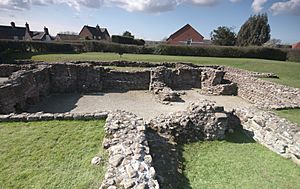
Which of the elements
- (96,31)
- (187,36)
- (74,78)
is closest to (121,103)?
(74,78)

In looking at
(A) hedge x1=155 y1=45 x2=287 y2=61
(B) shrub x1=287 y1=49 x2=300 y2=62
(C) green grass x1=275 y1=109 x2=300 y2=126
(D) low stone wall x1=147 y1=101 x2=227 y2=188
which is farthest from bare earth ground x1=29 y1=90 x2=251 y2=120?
(B) shrub x1=287 y1=49 x2=300 y2=62

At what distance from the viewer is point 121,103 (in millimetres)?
12656

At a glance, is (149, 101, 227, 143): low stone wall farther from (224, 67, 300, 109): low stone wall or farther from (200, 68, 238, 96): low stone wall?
(200, 68, 238, 96): low stone wall

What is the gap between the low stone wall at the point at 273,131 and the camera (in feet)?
20.7

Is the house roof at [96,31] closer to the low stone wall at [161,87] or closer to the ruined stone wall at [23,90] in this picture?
the low stone wall at [161,87]

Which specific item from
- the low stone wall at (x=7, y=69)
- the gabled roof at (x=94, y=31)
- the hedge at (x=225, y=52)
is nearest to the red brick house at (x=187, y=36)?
the hedge at (x=225, y=52)

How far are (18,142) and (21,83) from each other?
20.6 feet

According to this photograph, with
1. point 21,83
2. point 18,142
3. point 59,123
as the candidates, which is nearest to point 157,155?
point 59,123

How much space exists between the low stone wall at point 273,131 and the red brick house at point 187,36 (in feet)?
161

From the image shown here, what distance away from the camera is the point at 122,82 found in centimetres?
1606

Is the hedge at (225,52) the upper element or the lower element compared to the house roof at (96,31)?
lower

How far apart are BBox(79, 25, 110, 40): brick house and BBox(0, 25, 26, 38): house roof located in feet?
50.4

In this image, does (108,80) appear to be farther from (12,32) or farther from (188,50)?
(12,32)

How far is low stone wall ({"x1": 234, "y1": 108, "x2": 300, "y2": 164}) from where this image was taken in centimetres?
630
